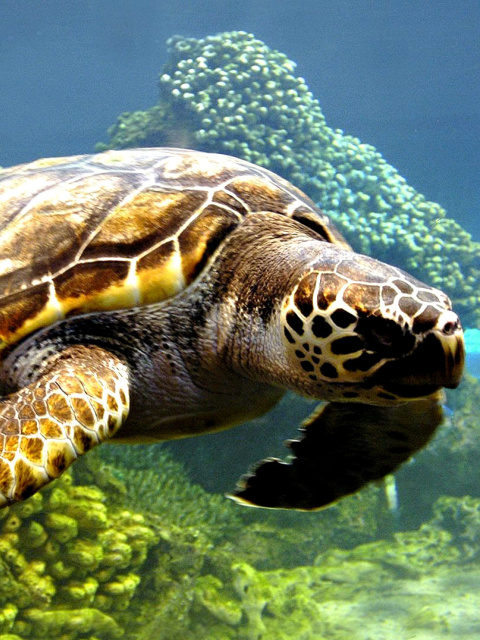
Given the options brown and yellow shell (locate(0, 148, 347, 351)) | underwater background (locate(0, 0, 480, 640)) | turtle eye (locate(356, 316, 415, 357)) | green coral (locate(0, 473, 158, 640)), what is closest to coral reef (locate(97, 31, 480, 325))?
underwater background (locate(0, 0, 480, 640))

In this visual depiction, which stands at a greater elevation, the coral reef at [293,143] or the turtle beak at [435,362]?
the coral reef at [293,143]

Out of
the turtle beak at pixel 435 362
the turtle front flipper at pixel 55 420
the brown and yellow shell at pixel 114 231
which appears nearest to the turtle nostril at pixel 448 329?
the turtle beak at pixel 435 362

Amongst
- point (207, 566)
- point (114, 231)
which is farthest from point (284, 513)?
point (114, 231)

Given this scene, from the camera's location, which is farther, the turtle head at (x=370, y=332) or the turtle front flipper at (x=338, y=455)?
the turtle front flipper at (x=338, y=455)

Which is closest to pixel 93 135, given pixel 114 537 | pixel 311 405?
pixel 311 405

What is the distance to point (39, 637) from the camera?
3.21m

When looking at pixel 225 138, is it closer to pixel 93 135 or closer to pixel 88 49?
pixel 88 49

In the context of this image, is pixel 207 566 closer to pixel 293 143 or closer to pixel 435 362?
pixel 435 362

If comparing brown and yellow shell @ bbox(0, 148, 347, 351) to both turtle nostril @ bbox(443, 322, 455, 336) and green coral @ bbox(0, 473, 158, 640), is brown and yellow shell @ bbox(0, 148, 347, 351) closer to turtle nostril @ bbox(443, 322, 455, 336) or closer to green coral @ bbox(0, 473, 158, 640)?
turtle nostril @ bbox(443, 322, 455, 336)

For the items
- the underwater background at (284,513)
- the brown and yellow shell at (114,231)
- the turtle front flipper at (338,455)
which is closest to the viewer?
the brown and yellow shell at (114,231)

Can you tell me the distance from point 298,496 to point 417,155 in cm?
2352

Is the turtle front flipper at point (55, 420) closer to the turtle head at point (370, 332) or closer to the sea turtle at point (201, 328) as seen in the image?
the sea turtle at point (201, 328)

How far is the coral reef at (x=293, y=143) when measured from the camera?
8.95 m

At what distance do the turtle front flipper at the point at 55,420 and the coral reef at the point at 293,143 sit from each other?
7337mm
